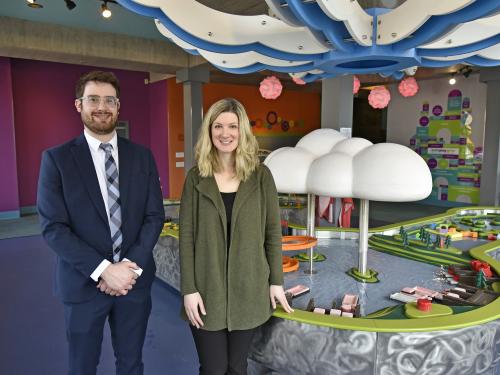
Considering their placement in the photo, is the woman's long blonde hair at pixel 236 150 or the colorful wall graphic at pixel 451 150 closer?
the woman's long blonde hair at pixel 236 150

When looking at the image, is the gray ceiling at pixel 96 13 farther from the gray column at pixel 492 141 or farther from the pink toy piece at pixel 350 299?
the gray column at pixel 492 141

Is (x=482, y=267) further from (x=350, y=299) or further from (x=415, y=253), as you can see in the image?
(x=350, y=299)

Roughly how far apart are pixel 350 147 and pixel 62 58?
20.6ft

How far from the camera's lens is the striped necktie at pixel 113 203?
1846mm

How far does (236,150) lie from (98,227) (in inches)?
27.1

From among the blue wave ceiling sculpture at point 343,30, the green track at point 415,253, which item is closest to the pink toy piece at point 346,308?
the green track at point 415,253

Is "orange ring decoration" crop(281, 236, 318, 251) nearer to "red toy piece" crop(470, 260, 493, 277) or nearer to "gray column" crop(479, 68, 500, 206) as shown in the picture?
"red toy piece" crop(470, 260, 493, 277)

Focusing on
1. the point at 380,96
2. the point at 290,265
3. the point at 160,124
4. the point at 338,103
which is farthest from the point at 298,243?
the point at 160,124

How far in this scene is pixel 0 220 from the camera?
8.71m

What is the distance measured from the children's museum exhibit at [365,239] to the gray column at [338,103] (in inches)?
45.9

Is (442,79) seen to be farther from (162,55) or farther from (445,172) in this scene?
(162,55)

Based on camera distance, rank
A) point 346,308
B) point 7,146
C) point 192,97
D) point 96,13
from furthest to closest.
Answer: point 7,146 < point 192,97 < point 96,13 < point 346,308

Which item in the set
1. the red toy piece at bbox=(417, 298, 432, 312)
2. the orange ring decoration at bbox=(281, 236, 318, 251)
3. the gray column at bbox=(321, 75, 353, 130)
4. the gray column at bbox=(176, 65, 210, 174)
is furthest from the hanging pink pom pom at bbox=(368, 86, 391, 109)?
the red toy piece at bbox=(417, 298, 432, 312)

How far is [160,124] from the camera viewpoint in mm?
10867
